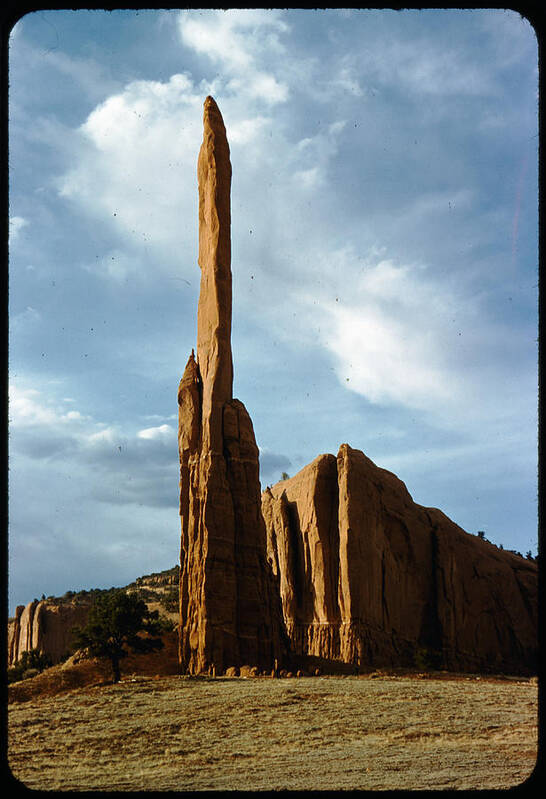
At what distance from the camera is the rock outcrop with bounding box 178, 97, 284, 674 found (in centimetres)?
3103

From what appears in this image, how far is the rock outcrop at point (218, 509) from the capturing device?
31.0 metres

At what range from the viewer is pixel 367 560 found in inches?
1606

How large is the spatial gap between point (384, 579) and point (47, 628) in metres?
31.4

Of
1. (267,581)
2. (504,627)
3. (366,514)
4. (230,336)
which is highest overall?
(230,336)

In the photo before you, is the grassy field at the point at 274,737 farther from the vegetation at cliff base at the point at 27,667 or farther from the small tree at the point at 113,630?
the vegetation at cliff base at the point at 27,667

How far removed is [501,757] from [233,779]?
4.97m

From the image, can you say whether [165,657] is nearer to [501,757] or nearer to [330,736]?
[330,736]

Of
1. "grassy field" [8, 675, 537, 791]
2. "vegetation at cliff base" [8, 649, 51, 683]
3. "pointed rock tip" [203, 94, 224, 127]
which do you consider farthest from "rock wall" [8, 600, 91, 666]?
"grassy field" [8, 675, 537, 791]

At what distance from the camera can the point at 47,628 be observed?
63.3m

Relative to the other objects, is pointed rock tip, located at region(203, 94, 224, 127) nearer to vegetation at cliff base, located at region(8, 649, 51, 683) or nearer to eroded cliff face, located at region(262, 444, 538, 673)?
eroded cliff face, located at region(262, 444, 538, 673)

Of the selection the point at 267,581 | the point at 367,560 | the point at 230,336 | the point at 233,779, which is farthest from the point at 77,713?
the point at 367,560

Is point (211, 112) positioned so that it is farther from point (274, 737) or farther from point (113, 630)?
point (274, 737)

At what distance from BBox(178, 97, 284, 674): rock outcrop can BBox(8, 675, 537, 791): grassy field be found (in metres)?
6.06

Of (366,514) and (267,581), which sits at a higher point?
(366,514)
